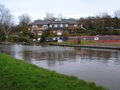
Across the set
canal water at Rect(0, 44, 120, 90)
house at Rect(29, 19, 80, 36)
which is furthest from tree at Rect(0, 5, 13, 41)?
canal water at Rect(0, 44, 120, 90)

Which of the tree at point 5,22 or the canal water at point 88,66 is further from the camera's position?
the tree at point 5,22

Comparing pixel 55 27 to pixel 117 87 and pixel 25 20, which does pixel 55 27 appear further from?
pixel 117 87

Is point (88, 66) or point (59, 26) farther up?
point (59, 26)

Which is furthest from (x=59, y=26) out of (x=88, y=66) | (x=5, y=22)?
(x=88, y=66)

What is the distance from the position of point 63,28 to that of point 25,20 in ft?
126

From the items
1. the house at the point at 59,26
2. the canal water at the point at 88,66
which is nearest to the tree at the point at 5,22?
the house at the point at 59,26

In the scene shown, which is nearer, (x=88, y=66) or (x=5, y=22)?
(x=88, y=66)

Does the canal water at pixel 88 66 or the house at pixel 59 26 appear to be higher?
the house at pixel 59 26

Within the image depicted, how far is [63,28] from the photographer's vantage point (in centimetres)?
11031

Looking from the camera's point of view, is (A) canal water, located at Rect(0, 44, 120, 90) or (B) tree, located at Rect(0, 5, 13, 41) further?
(B) tree, located at Rect(0, 5, 13, 41)

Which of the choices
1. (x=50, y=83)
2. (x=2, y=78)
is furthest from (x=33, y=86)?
(x=2, y=78)

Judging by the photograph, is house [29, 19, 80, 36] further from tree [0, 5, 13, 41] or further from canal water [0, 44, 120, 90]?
canal water [0, 44, 120, 90]

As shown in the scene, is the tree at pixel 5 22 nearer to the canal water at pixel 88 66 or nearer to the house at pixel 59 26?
the house at pixel 59 26

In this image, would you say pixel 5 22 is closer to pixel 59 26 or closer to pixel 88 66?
pixel 59 26
